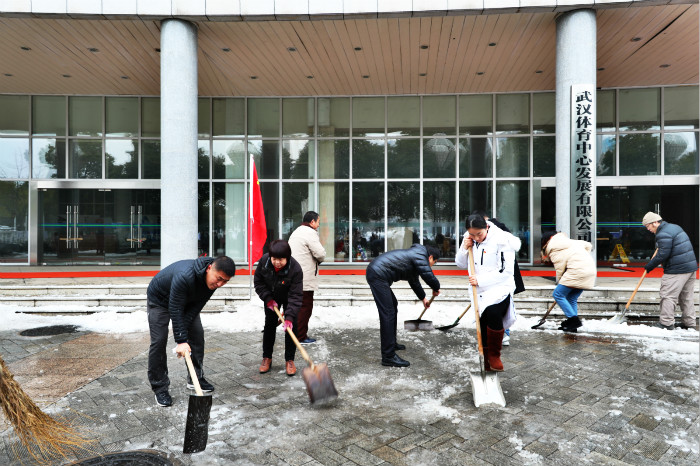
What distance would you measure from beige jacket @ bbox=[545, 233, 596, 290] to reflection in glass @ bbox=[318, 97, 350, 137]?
8566 millimetres

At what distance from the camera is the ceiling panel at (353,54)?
9516mm

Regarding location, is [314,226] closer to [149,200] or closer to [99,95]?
[149,200]

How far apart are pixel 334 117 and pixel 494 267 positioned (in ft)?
34.3

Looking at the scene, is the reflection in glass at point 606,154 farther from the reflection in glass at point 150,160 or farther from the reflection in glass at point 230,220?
the reflection in glass at point 150,160

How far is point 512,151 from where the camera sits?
553 inches

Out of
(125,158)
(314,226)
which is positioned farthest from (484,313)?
(125,158)

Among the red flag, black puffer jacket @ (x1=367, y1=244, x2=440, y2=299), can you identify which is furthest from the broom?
the red flag

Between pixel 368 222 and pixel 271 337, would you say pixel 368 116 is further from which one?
pixel 271 337

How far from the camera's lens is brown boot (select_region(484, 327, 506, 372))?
4.93 m

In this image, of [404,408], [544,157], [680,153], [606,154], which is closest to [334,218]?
[544,157]

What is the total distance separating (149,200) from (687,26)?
1441cm

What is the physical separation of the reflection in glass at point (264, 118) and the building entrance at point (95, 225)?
3695 mm

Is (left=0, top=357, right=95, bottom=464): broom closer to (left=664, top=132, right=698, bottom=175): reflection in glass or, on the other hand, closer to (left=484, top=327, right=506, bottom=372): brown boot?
(left=484, top=327, right=506, bottom=372): brown boot

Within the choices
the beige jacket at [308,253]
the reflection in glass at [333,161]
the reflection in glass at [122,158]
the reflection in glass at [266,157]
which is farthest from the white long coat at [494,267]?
the reflection in glass at [122,158]
